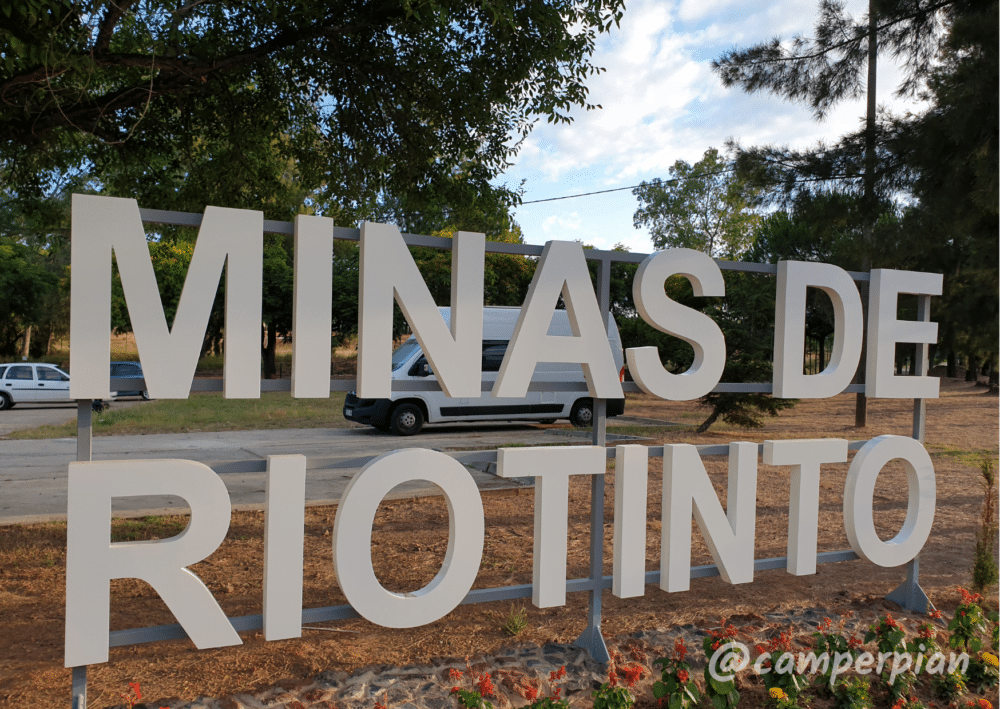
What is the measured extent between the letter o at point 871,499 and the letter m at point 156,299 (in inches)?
145

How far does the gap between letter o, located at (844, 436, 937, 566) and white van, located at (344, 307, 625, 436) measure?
356 inches

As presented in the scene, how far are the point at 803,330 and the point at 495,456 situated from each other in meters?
2.09

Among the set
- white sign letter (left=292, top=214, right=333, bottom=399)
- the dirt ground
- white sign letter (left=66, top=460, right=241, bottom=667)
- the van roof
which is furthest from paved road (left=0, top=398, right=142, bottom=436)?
white sign letter (left=292, top=214, right=333, bottom=399)

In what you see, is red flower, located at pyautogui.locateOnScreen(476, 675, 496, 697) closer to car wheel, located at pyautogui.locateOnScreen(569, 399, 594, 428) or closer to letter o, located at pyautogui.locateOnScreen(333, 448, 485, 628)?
letter o, located at pyautogui.locateOnScreen(333, 448, 485, 628)

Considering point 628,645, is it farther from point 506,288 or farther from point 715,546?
point 506,288

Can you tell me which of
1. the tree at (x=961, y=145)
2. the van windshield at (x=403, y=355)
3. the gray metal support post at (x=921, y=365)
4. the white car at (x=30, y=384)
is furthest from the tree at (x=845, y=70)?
the white car at (x=30, y=384)

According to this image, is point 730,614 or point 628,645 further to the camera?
point 730,614

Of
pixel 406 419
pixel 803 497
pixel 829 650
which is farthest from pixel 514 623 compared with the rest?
pixel 406 419

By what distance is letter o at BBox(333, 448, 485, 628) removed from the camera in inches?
144

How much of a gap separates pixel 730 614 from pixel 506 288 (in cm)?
2104

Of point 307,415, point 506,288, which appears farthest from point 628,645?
point 506,288

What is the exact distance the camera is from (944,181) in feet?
26.5

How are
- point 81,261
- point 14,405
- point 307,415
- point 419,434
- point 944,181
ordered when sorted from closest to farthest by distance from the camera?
1. point 81,261
2. point 944,181
3. point 419,434
4. point 307,415
5. point 14,405

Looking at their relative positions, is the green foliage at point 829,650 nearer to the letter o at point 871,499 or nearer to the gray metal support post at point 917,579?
the letter o at point 871,499
